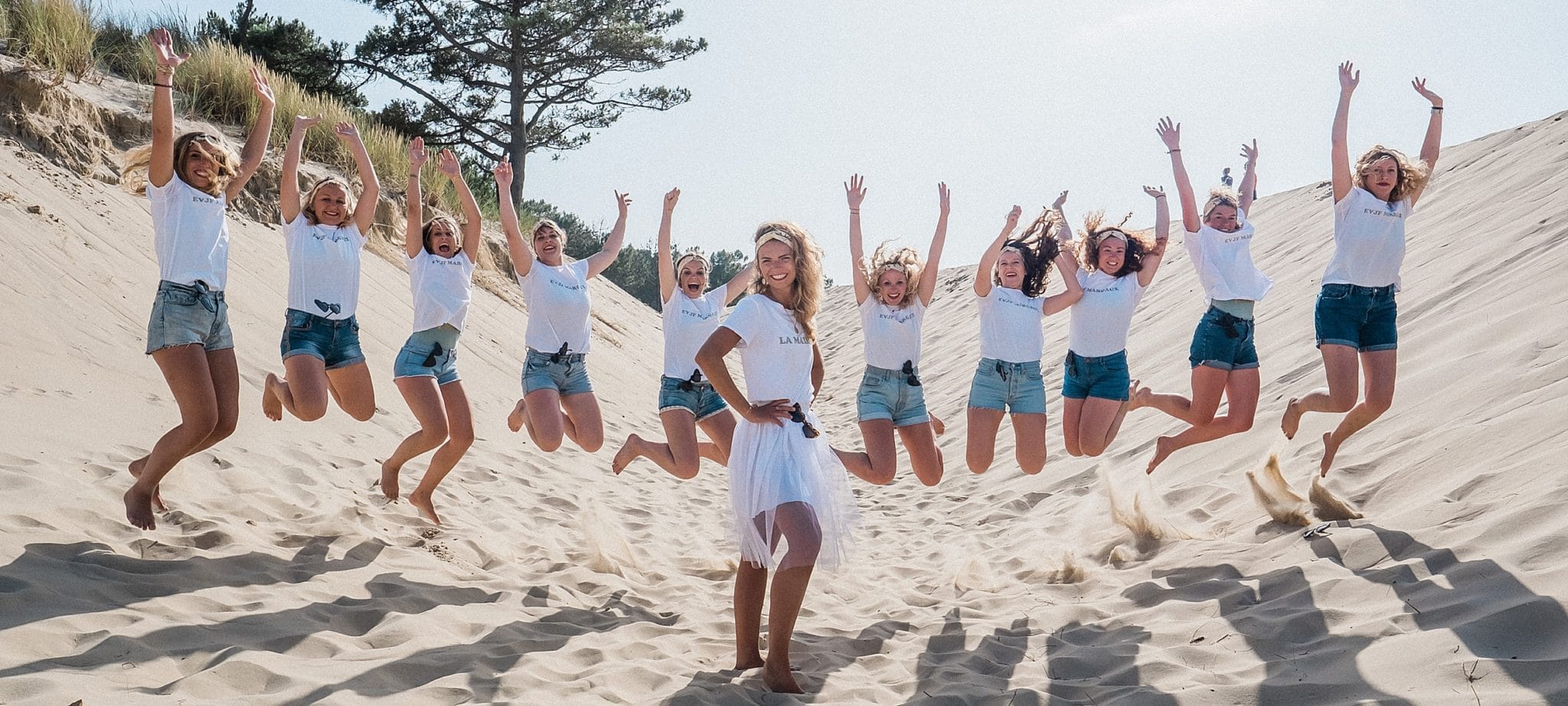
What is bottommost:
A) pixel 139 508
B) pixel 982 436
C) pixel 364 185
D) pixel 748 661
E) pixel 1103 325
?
pixel 748 661

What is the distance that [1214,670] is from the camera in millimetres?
3592

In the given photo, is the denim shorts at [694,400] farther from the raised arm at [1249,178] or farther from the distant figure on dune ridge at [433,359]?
the raised arm at [1249,178]

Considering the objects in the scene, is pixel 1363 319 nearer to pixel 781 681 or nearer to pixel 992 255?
pixel 992 255

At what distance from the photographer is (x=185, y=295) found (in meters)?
4.50

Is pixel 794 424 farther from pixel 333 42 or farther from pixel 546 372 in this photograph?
pixel 333 42

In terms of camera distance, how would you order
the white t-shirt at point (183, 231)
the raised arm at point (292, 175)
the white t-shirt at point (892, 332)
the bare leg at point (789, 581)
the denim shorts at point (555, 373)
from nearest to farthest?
the bare leg at point (789, 581) → the white t-shirt at point (183, 231) → the raised arm at point (292, 175) → the white t-shirt at point (892, 332) → the denim shorts at point (555, 373)

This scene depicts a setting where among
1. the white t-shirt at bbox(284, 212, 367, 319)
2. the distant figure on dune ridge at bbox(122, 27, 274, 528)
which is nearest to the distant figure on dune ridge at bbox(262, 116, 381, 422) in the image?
the white t-shirt at bbox(284, 212, 367, 319)

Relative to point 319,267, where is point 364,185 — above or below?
above

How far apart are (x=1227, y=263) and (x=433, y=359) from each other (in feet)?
14.8

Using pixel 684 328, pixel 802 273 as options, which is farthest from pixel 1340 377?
pixel 684 328

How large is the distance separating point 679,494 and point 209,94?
27.9 ft

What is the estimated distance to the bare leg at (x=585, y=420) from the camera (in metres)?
5.85

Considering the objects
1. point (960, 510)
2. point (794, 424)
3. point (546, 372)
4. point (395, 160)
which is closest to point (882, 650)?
point (794, 424)

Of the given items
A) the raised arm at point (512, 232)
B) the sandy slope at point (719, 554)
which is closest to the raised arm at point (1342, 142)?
the sandy slope at point (719, 554)
